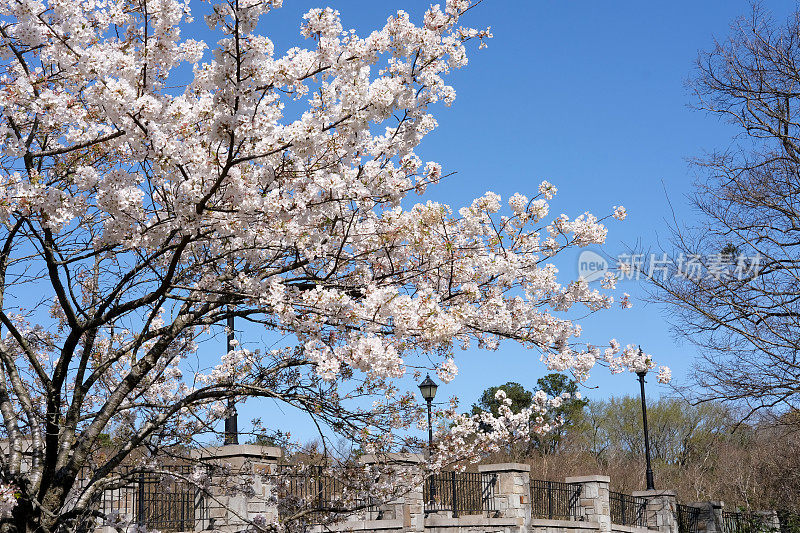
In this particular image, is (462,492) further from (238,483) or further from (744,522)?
(744,522)

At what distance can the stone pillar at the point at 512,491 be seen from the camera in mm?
16078

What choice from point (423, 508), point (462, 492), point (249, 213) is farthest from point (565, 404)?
point (249, 213)

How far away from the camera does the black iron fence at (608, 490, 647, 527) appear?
2088cm

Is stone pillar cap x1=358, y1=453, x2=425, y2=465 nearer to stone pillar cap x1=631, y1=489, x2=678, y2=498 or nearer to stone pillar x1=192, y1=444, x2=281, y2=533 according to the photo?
stone pillar x1=192, y1=444, x2=281, y2=533

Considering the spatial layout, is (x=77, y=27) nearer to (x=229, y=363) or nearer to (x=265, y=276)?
(x=265, y=276)

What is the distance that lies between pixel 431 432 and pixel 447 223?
2.73 metres

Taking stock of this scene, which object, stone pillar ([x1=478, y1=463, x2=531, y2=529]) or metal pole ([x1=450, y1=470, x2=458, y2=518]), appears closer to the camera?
metal pole ([x1=450, y1=470, x2=458, y2=518])

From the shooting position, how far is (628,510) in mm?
22484

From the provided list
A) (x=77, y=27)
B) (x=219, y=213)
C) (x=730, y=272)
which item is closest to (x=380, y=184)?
(x=219, y=213)

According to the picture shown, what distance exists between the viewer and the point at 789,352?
41.0 ft

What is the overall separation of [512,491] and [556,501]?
403cm

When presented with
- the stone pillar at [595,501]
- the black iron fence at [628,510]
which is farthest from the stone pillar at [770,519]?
the stone pillar at [595,501]

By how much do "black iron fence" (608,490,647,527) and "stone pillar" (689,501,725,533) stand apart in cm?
257

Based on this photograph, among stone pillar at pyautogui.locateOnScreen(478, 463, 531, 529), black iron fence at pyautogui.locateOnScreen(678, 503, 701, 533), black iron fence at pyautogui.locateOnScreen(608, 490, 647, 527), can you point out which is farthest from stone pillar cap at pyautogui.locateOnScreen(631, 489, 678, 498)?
stone pillar at pyautogui.locateOnScreen(478, 463, 531, 529)
